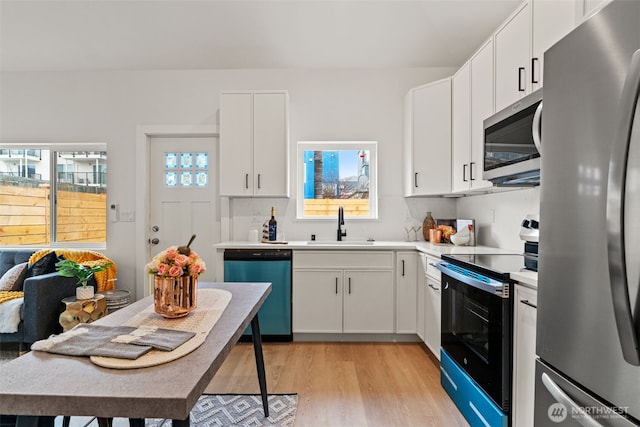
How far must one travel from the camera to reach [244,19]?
10.5 feet

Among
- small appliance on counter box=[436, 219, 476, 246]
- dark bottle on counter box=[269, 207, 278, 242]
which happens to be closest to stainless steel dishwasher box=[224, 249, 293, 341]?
dark bottle on counter box=[269, 207, 278, 242]

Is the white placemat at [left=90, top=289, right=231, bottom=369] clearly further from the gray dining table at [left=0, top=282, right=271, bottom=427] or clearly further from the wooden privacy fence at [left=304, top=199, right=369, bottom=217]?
the wooden privacy fence at [left=304, top=199, right=369, bottom=217]

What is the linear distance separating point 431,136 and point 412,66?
0.94m

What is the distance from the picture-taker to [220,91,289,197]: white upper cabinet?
3309mm

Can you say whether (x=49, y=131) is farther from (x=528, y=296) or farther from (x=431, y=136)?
(x=528, y=296)

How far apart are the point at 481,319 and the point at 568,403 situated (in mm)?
761

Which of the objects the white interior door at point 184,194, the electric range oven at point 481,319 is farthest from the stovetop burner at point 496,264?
the white interior door at point 184,194

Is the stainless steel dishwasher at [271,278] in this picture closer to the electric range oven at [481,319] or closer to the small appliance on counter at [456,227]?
the electric range oven at [481,319]

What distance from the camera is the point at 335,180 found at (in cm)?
375

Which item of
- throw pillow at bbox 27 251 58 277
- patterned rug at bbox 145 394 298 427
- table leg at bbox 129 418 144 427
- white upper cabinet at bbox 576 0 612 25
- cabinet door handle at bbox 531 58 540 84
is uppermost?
white upper cabinet at bbox 576 0 612 25

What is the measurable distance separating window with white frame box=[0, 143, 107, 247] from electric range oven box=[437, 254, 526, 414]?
3.75 metres

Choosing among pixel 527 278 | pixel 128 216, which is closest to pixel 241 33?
pixel 128 216

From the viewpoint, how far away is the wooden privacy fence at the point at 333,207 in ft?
12.2

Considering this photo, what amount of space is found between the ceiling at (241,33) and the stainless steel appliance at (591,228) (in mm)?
2440
